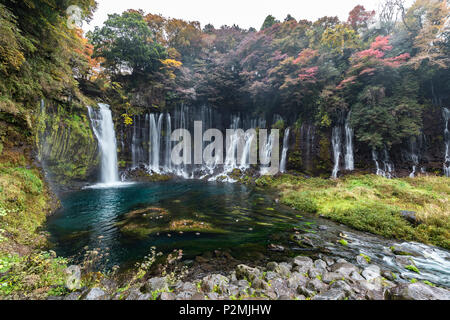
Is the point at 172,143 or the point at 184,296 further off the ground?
the point at 172,143

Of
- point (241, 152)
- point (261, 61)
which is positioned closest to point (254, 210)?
point (241, 152)

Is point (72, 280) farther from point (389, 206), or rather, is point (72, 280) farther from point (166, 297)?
point (389, 206)

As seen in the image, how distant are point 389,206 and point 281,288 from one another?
624cm

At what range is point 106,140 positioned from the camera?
15.2 meters

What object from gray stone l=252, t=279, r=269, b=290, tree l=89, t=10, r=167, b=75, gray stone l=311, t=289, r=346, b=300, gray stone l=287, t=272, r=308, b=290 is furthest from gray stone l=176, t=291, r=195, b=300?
tree l=89, t=10, r=167, b=75

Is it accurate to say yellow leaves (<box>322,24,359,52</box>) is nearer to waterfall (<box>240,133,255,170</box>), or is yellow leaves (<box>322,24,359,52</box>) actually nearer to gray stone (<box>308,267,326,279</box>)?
waterfall (<box>240,133,255,170</box>)

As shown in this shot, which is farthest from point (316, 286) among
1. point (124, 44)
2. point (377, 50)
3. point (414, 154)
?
point (124, 44)

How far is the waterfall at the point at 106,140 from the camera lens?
14.4 metres

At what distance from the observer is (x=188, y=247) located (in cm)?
426

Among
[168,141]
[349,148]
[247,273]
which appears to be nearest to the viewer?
[247,273]

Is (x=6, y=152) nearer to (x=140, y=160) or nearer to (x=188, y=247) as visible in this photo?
(x=188, y=247)
